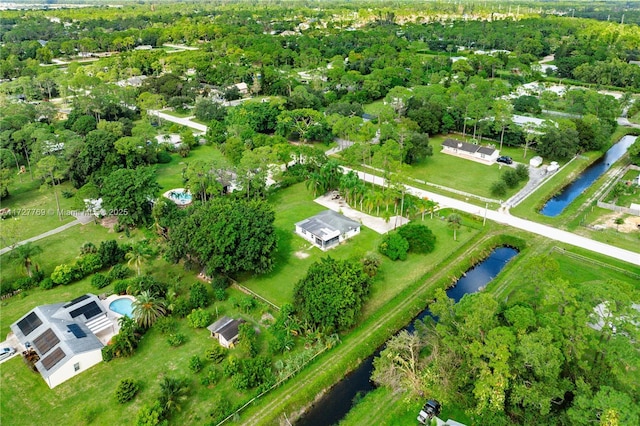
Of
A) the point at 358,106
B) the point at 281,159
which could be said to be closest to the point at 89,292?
the point at 281,159

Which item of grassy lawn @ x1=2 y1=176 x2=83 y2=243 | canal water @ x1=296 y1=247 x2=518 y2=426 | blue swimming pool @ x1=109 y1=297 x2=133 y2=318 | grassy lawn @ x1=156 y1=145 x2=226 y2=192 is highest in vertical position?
grassy lawn @ x1=156 y1=145 x2=226 y2=192

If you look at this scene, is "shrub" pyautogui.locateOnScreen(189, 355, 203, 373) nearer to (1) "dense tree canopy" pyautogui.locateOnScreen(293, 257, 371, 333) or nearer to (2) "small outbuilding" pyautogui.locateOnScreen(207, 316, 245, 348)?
(2) "small outbuilding" pyautogui.locateOnScreen(207, 316, 245, 348)

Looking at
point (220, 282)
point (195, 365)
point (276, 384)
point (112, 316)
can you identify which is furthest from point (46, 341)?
point (276, 384)

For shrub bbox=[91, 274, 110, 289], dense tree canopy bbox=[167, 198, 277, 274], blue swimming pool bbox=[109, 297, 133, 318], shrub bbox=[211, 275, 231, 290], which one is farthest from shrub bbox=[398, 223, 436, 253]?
shrub bbox=[91, 274, 110, 289]

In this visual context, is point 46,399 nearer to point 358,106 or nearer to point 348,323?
point 348,323

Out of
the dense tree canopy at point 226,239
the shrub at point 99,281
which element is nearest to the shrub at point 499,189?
the dense tree canopy at point 226,239

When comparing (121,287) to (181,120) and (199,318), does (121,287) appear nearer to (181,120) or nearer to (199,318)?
(199,318)

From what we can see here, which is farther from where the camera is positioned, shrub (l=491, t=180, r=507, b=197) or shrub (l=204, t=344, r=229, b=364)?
shrub (l=491, t=180, r=507, b=197)
